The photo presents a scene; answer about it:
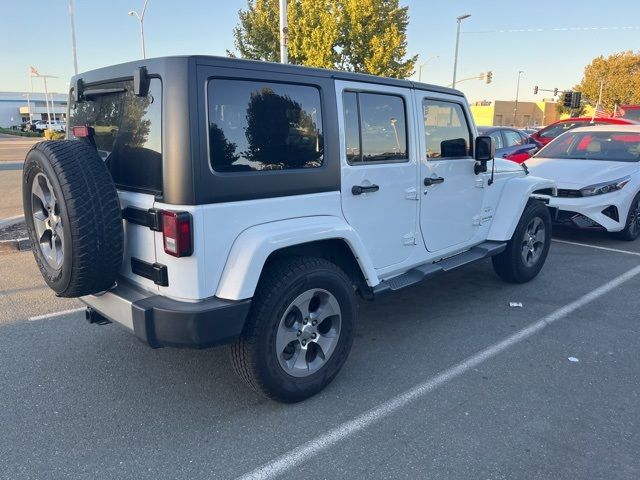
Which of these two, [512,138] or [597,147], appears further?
[512,138]

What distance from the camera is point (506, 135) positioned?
1083 centimetres

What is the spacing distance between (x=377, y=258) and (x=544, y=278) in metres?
2.99

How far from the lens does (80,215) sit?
2.54 metres

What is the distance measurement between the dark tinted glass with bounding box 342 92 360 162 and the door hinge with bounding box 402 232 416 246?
2.63ft

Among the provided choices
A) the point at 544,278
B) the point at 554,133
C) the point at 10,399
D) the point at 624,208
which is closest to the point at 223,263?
the point at 10,399

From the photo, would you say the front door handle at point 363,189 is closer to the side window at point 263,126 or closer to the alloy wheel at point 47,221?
the side window at point 263,126

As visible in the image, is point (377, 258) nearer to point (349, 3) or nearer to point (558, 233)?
point (558, 233)

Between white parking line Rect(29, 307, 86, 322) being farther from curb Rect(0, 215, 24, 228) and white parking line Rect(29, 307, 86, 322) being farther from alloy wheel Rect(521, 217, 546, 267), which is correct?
alloy wheel Rect(521, 217, 546, 267)

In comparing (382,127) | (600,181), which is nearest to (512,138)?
(600,181)

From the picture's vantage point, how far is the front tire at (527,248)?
5.10 metres

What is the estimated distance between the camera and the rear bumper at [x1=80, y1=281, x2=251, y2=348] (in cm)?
254

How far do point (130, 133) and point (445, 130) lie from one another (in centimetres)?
261

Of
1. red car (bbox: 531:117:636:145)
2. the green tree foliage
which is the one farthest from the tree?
red car (bbox: 531:117:636:145)

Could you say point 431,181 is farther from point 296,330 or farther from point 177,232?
point 177,232
